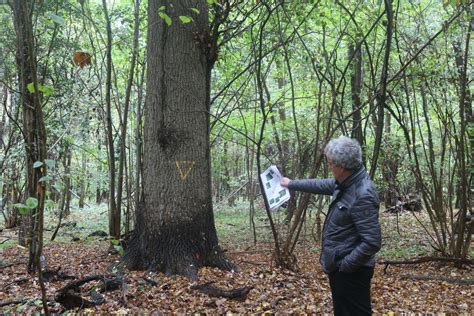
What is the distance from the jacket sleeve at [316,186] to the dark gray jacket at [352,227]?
16.4 inches

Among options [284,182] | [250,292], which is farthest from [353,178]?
[250,292]

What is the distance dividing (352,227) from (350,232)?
0.13ft

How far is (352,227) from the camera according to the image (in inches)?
111

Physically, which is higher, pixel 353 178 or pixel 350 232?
pixel 353 178

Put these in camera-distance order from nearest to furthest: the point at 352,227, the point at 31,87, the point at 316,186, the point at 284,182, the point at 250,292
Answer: the point at 31,87 → the point at 352,227 → the point at 316,186 → the point at 284,182 → the point at 250,292

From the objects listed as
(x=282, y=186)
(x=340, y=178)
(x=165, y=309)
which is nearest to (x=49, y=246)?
(x=165, y=309)

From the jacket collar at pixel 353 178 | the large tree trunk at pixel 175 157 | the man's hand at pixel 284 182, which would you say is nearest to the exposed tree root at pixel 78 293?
the large tree trunk at pixel 175 157

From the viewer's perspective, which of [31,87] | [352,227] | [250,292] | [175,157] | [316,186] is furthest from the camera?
[175,157]

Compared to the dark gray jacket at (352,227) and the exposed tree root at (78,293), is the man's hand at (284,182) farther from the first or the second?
the exposed tree root at (78,293)

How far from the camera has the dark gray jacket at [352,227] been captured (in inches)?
106

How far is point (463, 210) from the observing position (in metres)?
6.02

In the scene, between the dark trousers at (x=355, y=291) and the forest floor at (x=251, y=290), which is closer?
the dark trousers at (x=355, y=291)

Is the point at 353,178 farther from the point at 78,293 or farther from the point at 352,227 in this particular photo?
the point at 78,293

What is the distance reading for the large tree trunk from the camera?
502 cm
